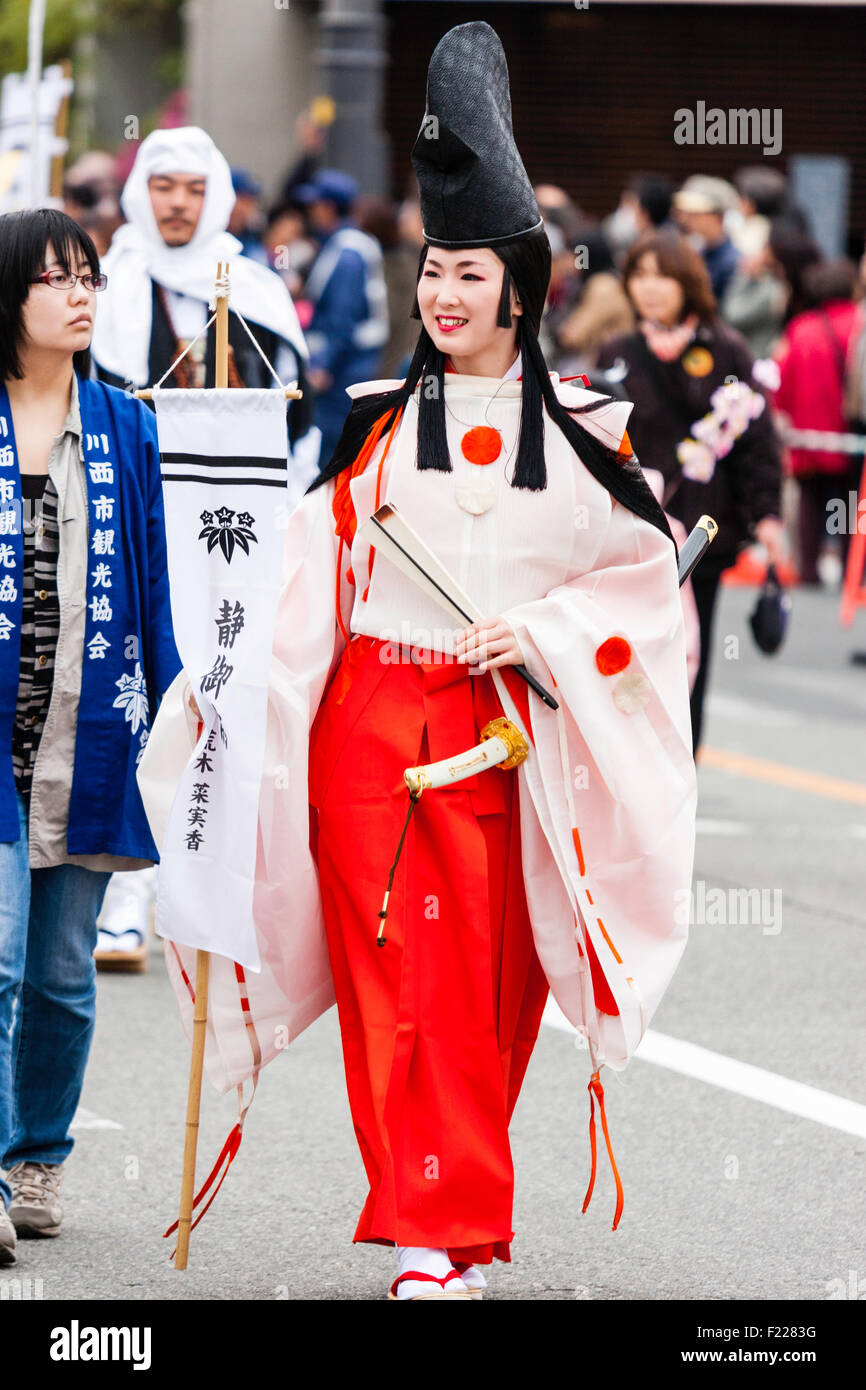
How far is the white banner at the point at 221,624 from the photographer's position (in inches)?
162

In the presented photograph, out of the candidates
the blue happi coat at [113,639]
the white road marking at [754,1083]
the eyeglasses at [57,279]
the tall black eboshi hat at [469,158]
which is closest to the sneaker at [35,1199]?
the blue happi coat at [113,639]

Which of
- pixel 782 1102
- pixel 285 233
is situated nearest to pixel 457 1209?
Answer: pixel 782 1102

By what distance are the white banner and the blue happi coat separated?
0.24 m

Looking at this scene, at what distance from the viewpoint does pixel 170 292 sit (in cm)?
686

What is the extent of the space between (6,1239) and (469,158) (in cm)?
207

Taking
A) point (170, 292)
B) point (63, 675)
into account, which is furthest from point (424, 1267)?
point (170, 292)

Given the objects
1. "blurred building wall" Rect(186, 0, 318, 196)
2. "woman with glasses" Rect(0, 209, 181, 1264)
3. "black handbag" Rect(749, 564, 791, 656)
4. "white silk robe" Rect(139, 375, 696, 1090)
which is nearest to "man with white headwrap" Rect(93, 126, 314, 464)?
"black handbag" Rect(749, 564, 791, 656)

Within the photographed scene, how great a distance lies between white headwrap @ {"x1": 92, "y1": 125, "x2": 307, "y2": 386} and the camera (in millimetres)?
6785

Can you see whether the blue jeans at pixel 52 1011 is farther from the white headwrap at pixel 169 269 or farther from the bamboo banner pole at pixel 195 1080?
the white headwrap at pixel 169 269

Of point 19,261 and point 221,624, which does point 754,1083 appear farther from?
point 19,261

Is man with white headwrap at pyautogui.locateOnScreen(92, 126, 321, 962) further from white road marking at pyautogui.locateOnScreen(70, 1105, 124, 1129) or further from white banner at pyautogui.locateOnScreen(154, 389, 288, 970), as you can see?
white banner at pyautogui.locateOnScreen(154, 389, 288, 970)

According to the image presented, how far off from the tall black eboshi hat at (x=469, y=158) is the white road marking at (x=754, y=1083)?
1.99 metres
